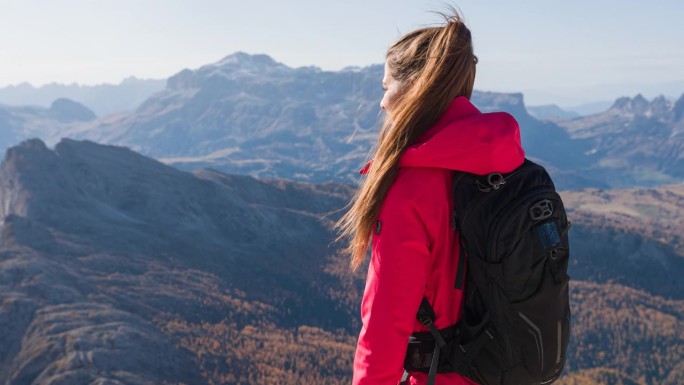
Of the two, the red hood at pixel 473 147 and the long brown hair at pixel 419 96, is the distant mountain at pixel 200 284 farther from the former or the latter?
the red hood at pixel 473 147

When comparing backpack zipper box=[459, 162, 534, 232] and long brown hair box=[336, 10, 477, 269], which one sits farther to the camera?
long brown hair box=[336, 10, 477, 269]

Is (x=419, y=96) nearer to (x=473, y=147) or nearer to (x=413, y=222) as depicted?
(x=473, y=147)

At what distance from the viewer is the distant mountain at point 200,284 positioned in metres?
56.7

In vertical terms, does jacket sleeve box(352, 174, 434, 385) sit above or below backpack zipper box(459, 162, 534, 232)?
below

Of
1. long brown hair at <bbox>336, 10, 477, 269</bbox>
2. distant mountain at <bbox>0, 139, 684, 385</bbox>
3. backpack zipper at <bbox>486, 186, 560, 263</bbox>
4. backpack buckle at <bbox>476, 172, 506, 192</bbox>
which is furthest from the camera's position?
distant mountain at <bbox>0, 139, 684, 385</bbox>

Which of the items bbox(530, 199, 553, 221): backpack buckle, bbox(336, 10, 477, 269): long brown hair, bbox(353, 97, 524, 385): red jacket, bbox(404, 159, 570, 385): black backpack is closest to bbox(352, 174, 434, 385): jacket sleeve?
bbox(353, 97, 524, 385): red jacket

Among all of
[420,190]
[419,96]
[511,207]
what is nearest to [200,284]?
[419,96]

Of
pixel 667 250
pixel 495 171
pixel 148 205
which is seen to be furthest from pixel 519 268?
pixel 667 250

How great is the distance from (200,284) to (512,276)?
287ft

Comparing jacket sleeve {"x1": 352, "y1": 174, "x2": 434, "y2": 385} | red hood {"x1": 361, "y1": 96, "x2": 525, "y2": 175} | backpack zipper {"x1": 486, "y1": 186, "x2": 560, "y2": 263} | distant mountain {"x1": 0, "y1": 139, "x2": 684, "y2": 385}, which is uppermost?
red hood {"x1": 361, "y1": 96, "x2": 525, "y2": 175}

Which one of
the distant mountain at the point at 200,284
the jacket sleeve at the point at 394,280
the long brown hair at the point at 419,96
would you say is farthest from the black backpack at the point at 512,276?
the distant mountain at the point at 200,284

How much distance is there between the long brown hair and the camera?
419 centimetres

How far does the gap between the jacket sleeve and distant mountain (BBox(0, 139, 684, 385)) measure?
157ft

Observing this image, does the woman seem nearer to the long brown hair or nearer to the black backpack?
the long brown hair
